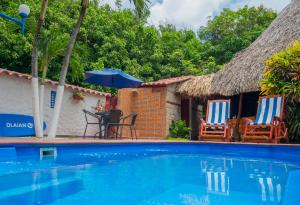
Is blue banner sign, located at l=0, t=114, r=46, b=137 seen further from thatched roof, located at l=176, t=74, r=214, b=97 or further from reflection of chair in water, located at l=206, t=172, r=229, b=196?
reflection of chair in water, located at l=206, t=172, r=229, b=196

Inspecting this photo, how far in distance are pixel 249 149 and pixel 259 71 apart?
3.34 m

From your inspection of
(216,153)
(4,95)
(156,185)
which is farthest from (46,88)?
(156,185)

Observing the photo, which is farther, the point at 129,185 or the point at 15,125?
the point at 15,125

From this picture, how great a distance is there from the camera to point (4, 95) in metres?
7.49

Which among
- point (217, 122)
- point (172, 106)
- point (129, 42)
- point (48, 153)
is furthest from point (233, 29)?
point (48, 153)

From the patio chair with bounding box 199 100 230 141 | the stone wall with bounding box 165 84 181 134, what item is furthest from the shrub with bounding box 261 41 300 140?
the stone wall with bounding box 165 84 181 134

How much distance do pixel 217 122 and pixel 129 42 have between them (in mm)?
8176

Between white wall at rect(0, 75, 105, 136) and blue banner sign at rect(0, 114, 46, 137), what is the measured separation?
0.59 ft

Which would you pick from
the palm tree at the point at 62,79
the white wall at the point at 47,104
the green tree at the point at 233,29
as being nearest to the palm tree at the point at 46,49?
the palm tree at the point at 62,79

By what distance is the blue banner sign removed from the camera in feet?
24.2

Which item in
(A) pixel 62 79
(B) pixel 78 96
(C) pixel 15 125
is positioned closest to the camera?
(A) pixel 62 79

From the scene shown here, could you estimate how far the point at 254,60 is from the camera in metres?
9.58

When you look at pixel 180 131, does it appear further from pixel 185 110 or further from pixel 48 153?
pixel 48 153

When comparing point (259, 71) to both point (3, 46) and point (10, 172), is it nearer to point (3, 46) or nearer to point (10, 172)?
point (10, 172)
